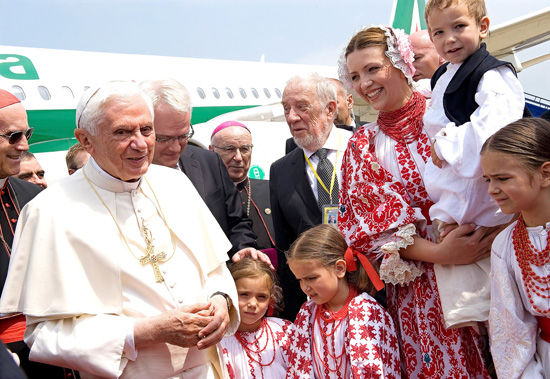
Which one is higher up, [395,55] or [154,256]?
[395,55]

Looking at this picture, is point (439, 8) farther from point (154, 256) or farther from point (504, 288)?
point (154, 256)

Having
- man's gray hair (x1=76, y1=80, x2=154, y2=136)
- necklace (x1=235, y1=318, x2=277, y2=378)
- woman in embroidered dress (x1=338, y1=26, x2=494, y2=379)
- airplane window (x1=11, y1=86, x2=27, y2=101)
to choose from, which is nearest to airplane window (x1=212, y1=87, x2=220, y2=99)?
airplane window (x1=11, y1=86, x2=27, y2=101)

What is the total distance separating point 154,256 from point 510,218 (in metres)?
1.78

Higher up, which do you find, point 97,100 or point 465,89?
point 97,100

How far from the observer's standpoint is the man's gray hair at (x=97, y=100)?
267 cm

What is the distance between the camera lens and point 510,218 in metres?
2.81

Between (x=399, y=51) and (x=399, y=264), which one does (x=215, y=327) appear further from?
(x=399, y=51)

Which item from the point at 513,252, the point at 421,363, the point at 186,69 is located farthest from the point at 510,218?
the point at 186,69

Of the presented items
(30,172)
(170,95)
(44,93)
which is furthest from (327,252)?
(44,93)

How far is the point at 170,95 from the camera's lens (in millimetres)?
3688

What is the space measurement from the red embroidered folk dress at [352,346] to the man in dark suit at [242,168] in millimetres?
1603

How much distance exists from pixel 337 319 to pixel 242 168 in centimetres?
214

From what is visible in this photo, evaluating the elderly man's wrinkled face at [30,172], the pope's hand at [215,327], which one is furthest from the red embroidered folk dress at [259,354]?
the elderly man's wrinkled face at [30,172]

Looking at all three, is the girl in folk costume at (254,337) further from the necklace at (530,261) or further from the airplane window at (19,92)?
the airplane window at (19,92)
